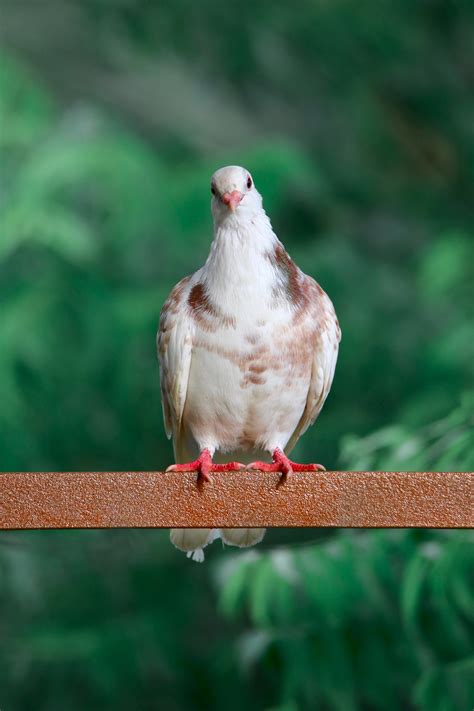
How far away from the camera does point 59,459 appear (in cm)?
293

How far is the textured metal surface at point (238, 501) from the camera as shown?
1087mm

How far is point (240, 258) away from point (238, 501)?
317 millimetres

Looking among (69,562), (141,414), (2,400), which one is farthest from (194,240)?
(69,562)

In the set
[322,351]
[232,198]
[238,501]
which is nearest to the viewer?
[238,501]

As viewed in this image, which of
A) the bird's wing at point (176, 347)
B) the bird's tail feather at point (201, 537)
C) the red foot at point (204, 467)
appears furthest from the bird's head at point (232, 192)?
the bird's tail feather at point (201, 537)

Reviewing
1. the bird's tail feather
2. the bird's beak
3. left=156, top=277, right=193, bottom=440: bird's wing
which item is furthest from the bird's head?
the bird's tail feather

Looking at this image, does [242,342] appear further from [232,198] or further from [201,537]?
[201,537]

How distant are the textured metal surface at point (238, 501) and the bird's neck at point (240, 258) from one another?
10.6 inches

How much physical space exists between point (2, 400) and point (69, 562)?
50cm

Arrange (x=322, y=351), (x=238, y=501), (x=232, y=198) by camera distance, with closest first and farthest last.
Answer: (x=238, y=501) → (x=232, y=198) → (x=322, y=351)

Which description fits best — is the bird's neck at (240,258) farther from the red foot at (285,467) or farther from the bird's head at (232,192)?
the red foot at (285,467)

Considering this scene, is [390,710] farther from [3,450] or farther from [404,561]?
[3,450]

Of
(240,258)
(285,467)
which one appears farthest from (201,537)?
(240,258)

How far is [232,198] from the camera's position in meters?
1.25
